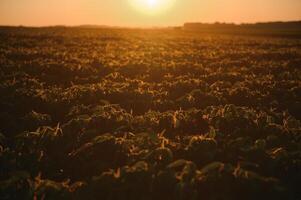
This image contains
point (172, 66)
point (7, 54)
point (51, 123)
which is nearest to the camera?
point (51, 123)

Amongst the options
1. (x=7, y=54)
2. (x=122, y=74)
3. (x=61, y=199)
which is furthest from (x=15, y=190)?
(x=7, y=54)

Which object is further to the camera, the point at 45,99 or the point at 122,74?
the point at 122,74

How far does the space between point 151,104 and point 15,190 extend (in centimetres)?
681

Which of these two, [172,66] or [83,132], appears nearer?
[83,132]

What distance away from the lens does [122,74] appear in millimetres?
18938

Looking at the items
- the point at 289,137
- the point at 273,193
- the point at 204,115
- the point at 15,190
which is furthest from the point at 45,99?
the point at 273,193

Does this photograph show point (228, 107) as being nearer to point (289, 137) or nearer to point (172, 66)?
point (289, 137)

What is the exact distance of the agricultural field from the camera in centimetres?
698

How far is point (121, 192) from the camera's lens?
22.8ft

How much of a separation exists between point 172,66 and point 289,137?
40.1ft

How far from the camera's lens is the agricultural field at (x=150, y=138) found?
6984 mm

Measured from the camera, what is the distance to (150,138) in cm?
906

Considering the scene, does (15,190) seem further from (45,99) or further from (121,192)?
(45,99)

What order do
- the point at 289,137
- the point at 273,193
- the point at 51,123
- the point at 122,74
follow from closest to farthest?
the point at 273,193, the point at 289,137, the point at 51,123, the point at 122,74
